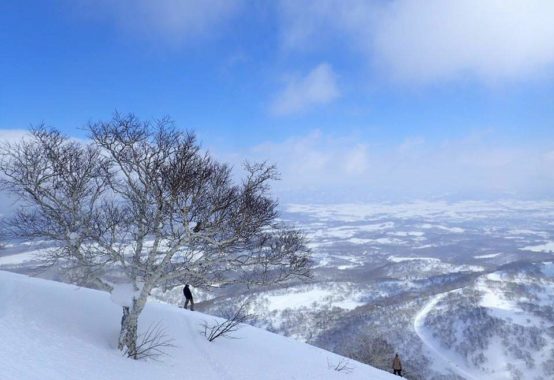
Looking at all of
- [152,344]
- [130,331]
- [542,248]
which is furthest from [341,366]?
[542,248]

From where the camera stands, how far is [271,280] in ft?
38.7

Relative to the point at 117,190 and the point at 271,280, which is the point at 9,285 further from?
the point at 271,280

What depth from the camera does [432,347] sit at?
72.4 meters

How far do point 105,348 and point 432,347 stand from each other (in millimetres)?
75491

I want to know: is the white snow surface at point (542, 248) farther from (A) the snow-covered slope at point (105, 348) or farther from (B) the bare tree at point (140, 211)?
(B) the bare tree at point (140, 211)

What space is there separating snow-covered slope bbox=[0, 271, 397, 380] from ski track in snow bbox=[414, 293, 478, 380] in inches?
2369

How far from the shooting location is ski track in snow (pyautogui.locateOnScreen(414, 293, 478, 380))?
212ft

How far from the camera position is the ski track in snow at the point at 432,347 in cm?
6475

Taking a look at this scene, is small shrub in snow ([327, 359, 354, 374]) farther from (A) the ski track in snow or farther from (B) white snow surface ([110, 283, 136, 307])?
(A) the ski track in snow

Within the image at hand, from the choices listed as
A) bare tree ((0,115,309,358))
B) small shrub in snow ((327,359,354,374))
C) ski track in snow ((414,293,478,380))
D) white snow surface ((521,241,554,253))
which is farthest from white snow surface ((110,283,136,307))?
white snow surface ((521,241,554,253))

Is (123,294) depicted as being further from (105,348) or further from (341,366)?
(341,366)

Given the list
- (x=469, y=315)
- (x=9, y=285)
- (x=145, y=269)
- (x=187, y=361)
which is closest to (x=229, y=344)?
(x=187, y=361)

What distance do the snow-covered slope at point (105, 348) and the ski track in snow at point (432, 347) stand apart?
197ft

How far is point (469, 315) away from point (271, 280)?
87.0m
